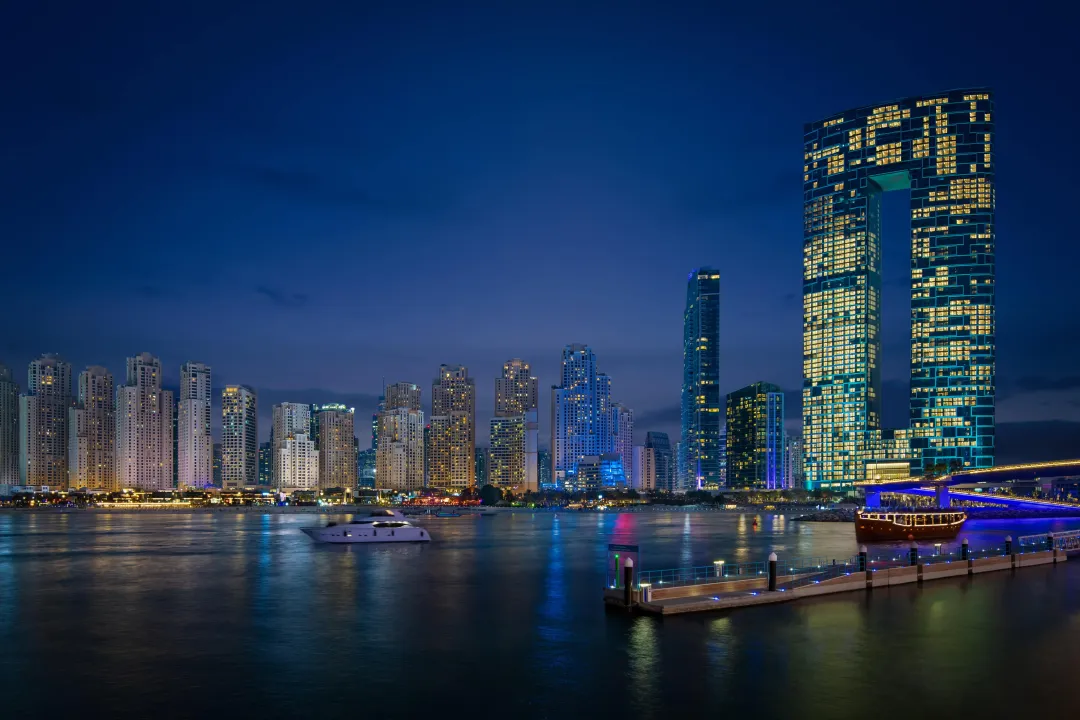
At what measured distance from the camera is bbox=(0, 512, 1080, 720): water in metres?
25.6

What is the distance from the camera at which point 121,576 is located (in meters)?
62.0

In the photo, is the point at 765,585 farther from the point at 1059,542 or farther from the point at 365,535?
the point at 365,535

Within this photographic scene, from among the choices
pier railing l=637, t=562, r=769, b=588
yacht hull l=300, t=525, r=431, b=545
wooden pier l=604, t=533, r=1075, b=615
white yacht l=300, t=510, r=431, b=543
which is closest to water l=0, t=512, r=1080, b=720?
wooden pier l=604, t=533, r=1075, b=615

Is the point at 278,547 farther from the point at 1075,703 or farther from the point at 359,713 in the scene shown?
the point at 1075,703

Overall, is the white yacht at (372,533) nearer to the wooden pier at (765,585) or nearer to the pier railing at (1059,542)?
the wooden pier at (765,585)

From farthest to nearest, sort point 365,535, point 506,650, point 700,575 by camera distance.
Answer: point 365,535, point 700,575, point 506,650

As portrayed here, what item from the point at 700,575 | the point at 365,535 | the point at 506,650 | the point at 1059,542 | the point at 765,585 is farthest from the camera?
the point at 365,535

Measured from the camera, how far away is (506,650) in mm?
33875

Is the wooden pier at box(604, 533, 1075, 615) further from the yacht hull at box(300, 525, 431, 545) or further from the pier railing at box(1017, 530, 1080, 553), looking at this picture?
the yacht hull at box(300, 525, 431, 545)

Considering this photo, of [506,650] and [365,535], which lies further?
[365,535]

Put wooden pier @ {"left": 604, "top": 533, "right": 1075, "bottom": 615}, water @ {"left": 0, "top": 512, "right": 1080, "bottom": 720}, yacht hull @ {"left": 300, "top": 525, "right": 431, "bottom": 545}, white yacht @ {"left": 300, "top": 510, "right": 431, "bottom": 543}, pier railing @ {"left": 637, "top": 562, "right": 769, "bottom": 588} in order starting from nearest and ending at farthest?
water @ {"left": 0, "top": 512, "right": 1080, "bottom": 720}
wooden pier @ {"left": 604, "top": 533, "right": 1075, "bottom": 615}
pier railing @ {"left": 637, "top": 562, "right": 769, "bottom": 588}
yacht hull @ {"left": 300, "top": 525, "right": 431, "bottom": 545}
white yacht @ {"left": 300, "top": 510, "right": 431, "bottom": 543}

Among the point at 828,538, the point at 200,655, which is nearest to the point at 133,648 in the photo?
the point at 200,655

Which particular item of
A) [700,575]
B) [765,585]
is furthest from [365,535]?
[765,585]

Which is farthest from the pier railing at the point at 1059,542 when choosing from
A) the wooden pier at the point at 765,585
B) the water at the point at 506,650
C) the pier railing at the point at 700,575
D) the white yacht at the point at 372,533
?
the white yacht at the point at 372,533
